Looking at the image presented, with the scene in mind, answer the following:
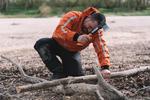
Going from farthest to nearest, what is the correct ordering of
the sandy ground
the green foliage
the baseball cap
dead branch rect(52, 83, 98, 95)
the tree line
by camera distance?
the tree line
the green foliage
the sandy ground
the baseball cap
dead branch rect(52, 83, 98, 95)

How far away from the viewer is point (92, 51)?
1342cm

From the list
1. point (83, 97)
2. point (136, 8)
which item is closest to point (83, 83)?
point (83, 97)

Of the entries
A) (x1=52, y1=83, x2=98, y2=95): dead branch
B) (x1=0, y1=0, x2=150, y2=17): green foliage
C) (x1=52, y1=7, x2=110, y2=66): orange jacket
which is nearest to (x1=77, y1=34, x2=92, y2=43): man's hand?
(x1=52, y1=7, x2=110, y2=66): orange jacket

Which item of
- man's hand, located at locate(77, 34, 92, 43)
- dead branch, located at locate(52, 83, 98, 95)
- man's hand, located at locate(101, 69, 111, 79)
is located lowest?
dead branch, located at locate(52, 83, 98, 95)

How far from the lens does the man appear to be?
26.0 ft

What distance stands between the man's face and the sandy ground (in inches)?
34.1

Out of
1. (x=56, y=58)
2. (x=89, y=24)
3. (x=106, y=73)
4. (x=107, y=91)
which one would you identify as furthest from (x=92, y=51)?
(x=107, y=91)

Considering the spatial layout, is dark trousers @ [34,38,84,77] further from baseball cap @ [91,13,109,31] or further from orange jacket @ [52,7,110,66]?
baseball cap @ [91,13,109,31]

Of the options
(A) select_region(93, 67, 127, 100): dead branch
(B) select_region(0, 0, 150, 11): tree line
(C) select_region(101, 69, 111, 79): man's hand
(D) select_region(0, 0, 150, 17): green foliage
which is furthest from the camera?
(B) select_region(0, 0, 150, 11): tree line

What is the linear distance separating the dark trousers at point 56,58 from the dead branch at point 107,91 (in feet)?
4.68

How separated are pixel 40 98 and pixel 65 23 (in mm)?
1040

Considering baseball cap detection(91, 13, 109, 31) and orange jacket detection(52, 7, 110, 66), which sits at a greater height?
baseball cap detection(91, 13, 109, 31)

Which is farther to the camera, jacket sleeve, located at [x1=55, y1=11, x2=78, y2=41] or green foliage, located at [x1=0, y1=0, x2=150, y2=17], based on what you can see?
green foliage, located at [x1=0, y1=0, x2=150, y2=17]

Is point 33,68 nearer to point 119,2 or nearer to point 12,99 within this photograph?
point 12,99
